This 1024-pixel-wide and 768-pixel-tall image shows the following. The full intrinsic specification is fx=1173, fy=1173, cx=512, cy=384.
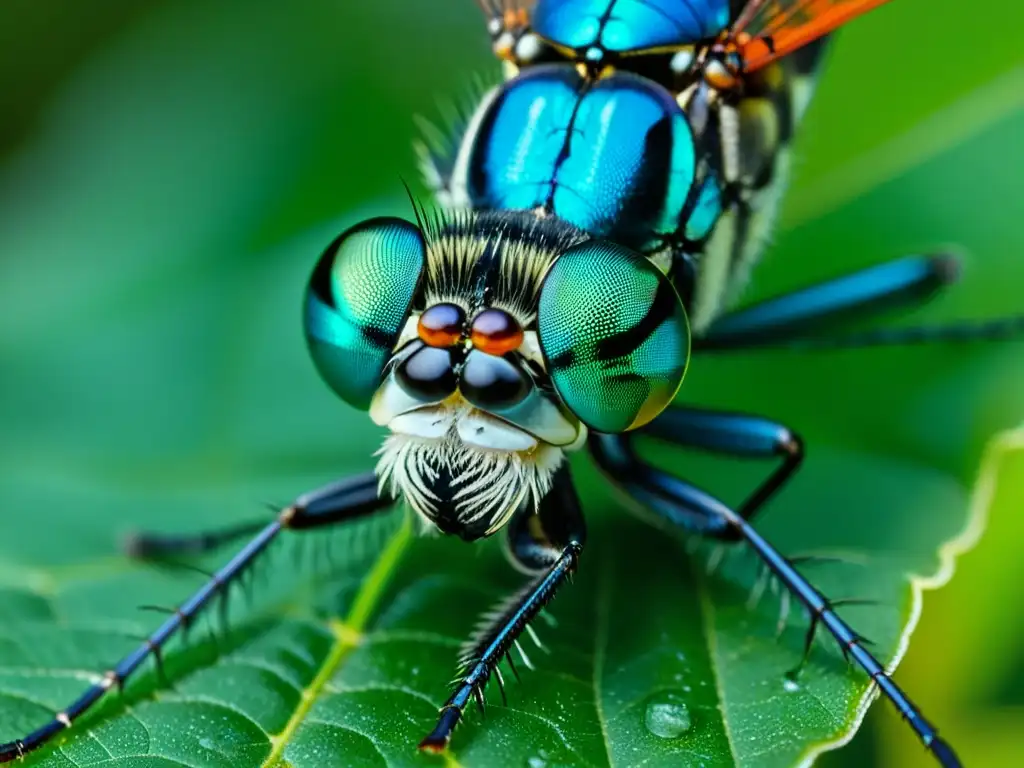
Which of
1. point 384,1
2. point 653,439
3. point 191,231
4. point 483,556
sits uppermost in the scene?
point 384,1

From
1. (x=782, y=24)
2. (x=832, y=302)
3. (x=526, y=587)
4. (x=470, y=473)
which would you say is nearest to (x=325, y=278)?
(x=470, y=473)

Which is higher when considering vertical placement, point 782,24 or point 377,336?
point 782,24

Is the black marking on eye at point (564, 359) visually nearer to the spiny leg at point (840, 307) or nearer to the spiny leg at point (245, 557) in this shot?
the spiny leg at point (245, 557)

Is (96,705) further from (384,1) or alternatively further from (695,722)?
(384,1)

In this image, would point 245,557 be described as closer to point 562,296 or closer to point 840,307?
point 562,296

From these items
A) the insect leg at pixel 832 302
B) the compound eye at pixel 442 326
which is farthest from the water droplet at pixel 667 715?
the insect leg at pixel 832 302

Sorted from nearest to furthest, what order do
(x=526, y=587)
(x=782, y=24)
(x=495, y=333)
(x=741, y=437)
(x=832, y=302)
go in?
(x=495, y=333) < (x=526, y=587) < (x=741, y=437) < (x=782, y=24) < (x=832, y=302)

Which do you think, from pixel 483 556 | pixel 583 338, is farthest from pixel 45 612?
pixel 583 338
